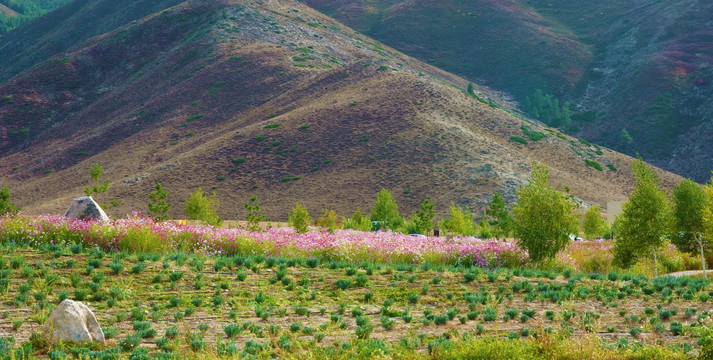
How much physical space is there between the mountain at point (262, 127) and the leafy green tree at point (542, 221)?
3053 cm

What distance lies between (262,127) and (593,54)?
80845 mm

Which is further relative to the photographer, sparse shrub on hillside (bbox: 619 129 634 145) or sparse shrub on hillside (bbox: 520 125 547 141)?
sparse shrub on hillside (bbox: 619 129 634 145)

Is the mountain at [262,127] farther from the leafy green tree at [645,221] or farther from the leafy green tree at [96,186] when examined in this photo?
the leafy green tree at [645,221]

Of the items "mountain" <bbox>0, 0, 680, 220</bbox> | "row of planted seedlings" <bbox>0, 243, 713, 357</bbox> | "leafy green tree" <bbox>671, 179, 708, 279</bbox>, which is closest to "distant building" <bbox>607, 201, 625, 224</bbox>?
"mountain" <bbox>0, 0, 680, 220</bbox>

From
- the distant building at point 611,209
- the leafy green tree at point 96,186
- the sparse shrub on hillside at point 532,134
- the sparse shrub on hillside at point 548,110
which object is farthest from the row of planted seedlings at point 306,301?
the sparse shrub on hillside at point 548,110

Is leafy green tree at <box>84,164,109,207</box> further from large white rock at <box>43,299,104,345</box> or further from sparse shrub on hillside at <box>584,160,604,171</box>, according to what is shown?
sparse shrub on hillside at <box>584,160,604,171</box>

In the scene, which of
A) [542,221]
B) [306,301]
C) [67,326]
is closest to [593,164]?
[542,221]

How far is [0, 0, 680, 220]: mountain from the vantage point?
184 ft

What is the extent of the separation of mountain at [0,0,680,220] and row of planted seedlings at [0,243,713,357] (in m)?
36.1

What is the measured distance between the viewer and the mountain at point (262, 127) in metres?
56.2

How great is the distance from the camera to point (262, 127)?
2662 inches

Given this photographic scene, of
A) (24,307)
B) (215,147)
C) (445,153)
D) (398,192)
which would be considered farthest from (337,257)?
(215,147)

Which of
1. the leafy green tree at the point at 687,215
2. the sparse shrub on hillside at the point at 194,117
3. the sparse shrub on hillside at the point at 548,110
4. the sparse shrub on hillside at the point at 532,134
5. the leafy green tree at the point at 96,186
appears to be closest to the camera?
the leafy green tree at the point at 687,215

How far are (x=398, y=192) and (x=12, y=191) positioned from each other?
4359cm
